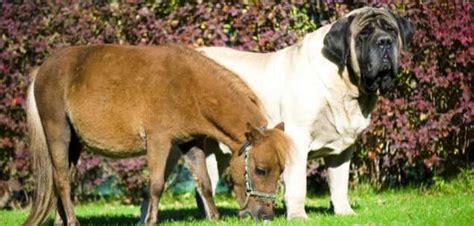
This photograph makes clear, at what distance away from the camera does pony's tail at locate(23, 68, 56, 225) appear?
9078 mm

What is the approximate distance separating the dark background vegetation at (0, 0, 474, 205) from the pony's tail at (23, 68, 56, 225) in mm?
3795

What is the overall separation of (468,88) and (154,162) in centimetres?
547

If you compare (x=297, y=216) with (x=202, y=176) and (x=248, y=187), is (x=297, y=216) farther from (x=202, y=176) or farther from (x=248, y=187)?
(x=248, y=187)

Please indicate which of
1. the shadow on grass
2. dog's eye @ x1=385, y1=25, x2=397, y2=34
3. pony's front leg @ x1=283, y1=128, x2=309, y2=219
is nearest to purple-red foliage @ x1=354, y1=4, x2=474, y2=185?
the shadow on grass

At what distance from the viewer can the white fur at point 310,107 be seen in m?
9.39

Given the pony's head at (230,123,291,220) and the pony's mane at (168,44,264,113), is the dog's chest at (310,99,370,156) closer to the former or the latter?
→ the pony's mane at (168,44,264,113)

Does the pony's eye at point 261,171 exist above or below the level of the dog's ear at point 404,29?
below

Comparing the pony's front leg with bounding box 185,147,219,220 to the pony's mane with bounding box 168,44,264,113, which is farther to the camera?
the pony's front leg with bounding box 185,147,219,220

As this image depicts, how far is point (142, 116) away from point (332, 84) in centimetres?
215

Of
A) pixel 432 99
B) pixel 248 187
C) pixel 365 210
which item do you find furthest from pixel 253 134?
pixel 432 99

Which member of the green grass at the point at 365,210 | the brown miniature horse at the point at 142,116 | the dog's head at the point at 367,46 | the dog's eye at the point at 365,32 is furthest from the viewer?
the dog's eye at the point at 365,32

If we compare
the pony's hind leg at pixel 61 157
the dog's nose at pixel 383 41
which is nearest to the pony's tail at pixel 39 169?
the pony's hind leg at pixel 61 157

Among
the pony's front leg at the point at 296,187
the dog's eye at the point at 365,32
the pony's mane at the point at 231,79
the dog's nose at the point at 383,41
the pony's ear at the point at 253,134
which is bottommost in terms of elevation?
the pony's front leg at the point at 296,187

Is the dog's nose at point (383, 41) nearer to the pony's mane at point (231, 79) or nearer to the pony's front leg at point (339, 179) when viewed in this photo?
the pony's front leg at point (339, 179)
